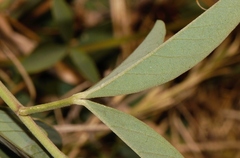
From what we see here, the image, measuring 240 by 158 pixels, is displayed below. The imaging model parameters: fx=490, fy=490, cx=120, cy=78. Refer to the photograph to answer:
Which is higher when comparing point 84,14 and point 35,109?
point 84,14

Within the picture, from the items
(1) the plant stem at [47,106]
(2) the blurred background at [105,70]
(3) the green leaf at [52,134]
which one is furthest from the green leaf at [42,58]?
(1) the plant stem at [47,106]

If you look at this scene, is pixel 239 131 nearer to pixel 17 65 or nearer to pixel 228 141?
pixel 228 141

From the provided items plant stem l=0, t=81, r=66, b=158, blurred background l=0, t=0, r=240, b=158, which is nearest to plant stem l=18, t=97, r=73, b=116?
plant stem l=0, t=81, r=66, b=158

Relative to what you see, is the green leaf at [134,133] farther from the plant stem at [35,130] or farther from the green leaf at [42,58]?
the green leaf at [42,58]

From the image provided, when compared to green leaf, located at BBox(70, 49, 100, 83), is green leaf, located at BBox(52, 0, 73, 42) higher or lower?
higher

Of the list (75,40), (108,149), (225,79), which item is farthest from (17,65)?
(225,79)

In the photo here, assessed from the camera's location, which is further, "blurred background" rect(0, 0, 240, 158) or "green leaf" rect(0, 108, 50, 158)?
"blurred background" rect(0, 0, 240, 158)

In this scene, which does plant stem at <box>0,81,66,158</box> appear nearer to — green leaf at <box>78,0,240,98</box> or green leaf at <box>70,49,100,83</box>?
green leaf at <box>78,0,240,98</box>
